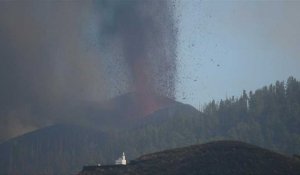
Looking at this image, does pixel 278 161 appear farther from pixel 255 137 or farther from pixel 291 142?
pixel 255 137

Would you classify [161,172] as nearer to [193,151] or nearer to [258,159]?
[193,151]

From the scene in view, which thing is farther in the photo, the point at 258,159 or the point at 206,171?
the point at 258,159

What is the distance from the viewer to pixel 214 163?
52594 millimetres

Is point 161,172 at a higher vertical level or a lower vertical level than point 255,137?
lower

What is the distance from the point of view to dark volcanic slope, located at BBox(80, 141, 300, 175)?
5125cm

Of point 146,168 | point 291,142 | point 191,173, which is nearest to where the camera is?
point 191,173

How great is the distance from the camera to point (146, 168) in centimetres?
5391

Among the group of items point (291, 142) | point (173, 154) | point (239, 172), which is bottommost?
point (239, 172)

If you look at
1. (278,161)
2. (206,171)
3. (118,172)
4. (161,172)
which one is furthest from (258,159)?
(118,172)

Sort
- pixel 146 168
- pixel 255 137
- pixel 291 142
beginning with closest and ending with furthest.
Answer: pixel 146 168
pixel 291 142
pixel 255 137

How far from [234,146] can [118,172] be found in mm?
17021

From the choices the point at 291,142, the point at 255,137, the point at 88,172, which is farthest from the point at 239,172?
the point at 255,137

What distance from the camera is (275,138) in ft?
628

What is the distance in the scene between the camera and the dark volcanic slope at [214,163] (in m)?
51.2
